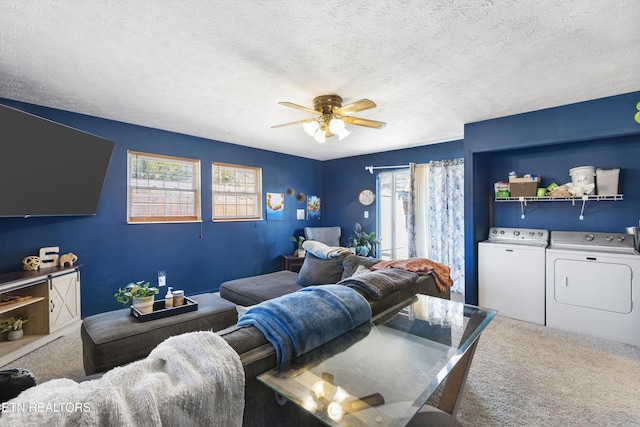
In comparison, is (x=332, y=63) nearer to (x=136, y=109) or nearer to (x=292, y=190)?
(x=136, y=109)

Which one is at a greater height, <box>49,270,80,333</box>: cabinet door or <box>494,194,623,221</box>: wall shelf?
<box>494,194,623,221</box>: wall shelf

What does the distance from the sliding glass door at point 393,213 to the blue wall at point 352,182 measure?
157 mm

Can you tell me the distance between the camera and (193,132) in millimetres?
4105

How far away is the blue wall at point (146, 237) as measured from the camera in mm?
3145

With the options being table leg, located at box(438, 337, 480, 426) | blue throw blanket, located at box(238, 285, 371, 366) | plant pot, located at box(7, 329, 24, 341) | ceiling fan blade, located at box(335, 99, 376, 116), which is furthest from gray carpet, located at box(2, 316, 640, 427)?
ceiling fan blade, located at box(335, 99, 376, 116)

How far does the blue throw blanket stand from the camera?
107 centimetres

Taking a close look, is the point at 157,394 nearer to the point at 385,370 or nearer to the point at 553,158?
the point at 385,370

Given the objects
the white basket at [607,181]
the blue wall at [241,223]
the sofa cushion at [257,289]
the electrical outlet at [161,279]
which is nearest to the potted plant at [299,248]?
the blue wall at [241,223]

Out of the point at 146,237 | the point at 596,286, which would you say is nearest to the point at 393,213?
the point at 596,286

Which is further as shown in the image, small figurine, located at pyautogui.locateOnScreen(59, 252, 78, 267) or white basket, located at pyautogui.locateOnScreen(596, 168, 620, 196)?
small figurine, located at pyautogui.locateOnScreen(59, 252, 78, 267)

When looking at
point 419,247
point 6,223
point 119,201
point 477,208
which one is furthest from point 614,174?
point 6,223

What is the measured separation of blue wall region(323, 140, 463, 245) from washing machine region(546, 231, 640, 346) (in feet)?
7.89

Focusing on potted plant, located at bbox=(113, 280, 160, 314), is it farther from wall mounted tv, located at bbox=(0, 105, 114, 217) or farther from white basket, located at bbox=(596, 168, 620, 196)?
white basket, located at bbox=(596, 168, 620, 196)

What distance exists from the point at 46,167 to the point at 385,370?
10.5 ft
